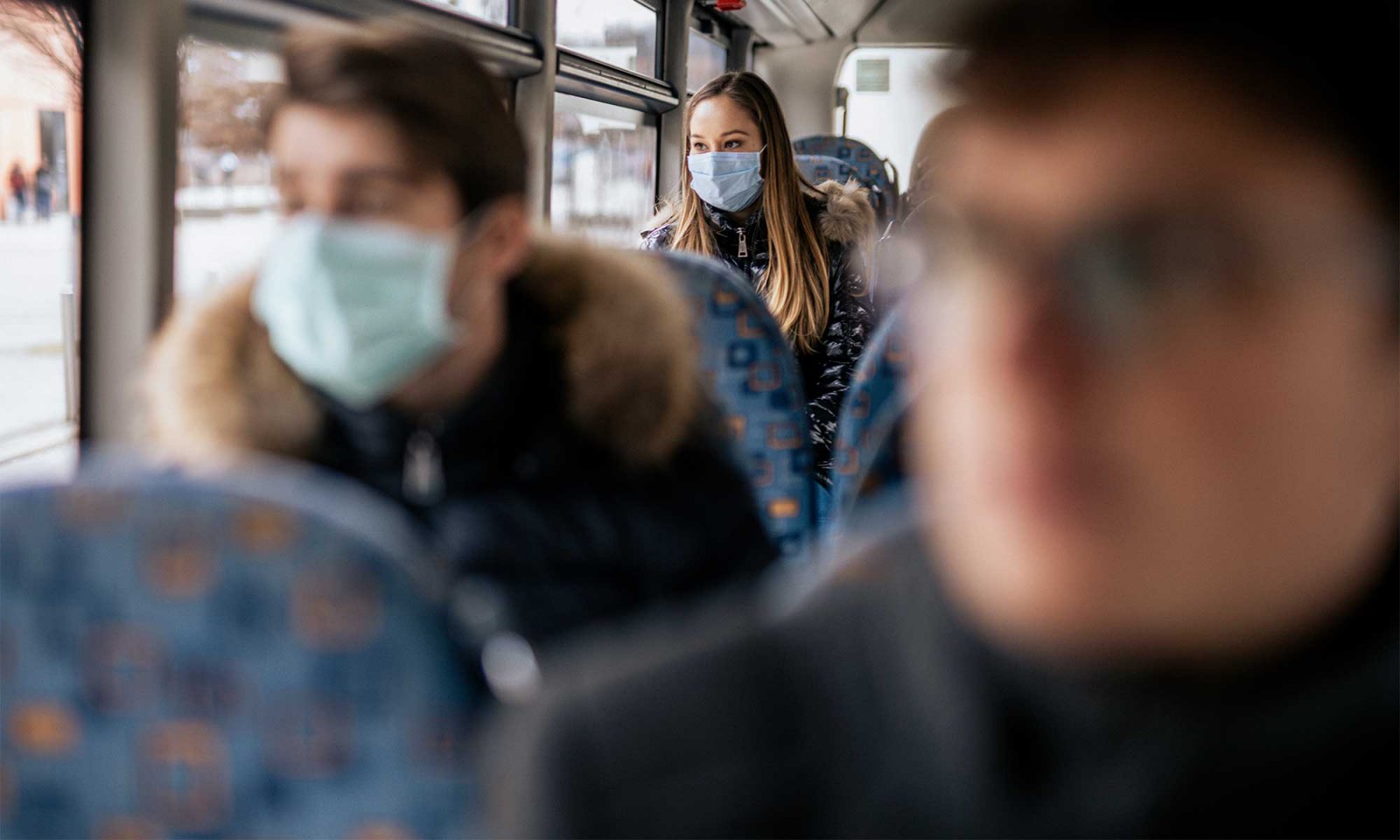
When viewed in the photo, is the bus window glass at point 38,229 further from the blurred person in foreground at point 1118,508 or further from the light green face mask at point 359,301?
Result: the blurred person in foreground at point 1118,508

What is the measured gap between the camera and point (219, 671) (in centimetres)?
77

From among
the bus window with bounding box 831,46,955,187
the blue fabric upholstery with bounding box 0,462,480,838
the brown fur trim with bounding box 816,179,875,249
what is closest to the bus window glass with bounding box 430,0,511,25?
the brown fur trim with bounding box 816,179,875,249

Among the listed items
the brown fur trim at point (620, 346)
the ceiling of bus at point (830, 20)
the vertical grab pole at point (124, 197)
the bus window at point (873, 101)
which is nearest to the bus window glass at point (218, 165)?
the vertical grab pole at point (124, 197)

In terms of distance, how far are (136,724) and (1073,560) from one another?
2.07ft

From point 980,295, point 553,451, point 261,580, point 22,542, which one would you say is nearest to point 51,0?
point 553,451

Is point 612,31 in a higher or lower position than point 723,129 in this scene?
higher

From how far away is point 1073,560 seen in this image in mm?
423

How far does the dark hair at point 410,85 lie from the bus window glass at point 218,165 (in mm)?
744

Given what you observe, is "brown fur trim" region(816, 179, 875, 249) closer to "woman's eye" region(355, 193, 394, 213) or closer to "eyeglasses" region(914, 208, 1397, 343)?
"woman's eye" region(355, 193, 394, 213)

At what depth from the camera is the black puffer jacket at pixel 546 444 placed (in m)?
1.20

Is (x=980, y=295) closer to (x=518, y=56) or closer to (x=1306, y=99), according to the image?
(x=1306, y=99)

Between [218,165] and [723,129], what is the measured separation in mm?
1377

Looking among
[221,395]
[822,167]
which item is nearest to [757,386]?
[221,395]

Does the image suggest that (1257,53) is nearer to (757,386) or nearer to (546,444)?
(546,444)
